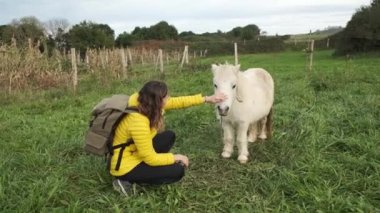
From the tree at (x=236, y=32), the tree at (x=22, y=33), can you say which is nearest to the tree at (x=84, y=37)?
the tree at (x=22, y=33)

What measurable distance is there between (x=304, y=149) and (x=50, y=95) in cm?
762

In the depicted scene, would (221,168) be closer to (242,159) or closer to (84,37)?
(242,159)

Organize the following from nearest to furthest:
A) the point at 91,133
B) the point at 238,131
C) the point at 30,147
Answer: the point at 91,133
the point at 238,131
the point at 30,147

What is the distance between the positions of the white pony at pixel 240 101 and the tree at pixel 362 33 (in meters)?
22.3

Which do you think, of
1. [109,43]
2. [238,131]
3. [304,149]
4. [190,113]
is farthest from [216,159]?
[109,43]

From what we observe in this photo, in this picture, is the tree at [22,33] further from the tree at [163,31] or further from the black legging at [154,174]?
the tree at [163,31]

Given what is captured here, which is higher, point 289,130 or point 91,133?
point 91,133

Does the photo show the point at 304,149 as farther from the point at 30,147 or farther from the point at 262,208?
the point at 30,147

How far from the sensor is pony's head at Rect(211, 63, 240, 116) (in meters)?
4.24

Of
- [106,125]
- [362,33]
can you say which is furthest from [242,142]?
[362,33]

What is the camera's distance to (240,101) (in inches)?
187

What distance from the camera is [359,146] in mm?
5031

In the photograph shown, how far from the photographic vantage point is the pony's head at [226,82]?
424cm

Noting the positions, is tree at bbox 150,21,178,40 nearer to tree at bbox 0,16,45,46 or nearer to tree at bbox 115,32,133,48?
tree at bbox 115,32,133,48
